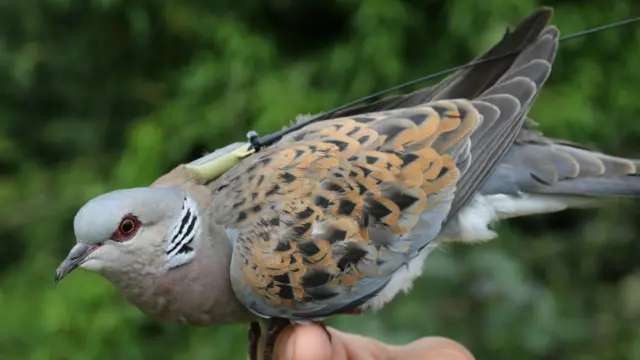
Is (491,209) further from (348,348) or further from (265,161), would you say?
(265,161)

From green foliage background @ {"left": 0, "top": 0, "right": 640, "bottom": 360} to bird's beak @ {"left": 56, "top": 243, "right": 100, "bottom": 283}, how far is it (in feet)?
2.92

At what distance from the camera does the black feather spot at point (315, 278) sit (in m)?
1.41

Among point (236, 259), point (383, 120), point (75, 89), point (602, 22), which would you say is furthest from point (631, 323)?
point (75, 89)

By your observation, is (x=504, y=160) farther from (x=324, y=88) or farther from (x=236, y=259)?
(x=324, y=88)

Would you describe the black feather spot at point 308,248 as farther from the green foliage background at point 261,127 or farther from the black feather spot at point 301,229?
the green foliage background at point 261,127

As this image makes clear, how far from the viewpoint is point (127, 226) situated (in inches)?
52.8

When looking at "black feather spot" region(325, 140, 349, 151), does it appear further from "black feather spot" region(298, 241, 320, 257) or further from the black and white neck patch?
the black and white neck patch

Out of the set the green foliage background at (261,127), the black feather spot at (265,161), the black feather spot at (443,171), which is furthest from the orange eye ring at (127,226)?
the green foliage background at (261,127)

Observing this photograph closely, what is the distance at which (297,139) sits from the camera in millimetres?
1556

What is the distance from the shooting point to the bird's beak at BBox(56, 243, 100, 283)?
4.29ft

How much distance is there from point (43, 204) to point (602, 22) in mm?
2184

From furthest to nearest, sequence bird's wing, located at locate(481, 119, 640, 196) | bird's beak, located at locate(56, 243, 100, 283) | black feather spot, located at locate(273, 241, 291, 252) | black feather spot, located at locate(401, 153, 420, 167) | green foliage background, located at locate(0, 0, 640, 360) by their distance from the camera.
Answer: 1. green foliage background, located at locate(0, 0, 640, 360)
2. bird's wing, located at locate(481, 119, 640, 196)
3. black feather spot, located at locate(401, 153, 420, 167)
4. black feather spot, located at locate(273, 241, 291, 252)
5. bird's beak, located at locate(56, 243, 100, 283)

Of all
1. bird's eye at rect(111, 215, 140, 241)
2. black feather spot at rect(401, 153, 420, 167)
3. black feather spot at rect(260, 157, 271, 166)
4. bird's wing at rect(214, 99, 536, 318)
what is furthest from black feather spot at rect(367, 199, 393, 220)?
bird's eye at rect(111, 215, 140, 241)

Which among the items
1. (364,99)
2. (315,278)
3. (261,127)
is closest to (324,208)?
(315,278)
